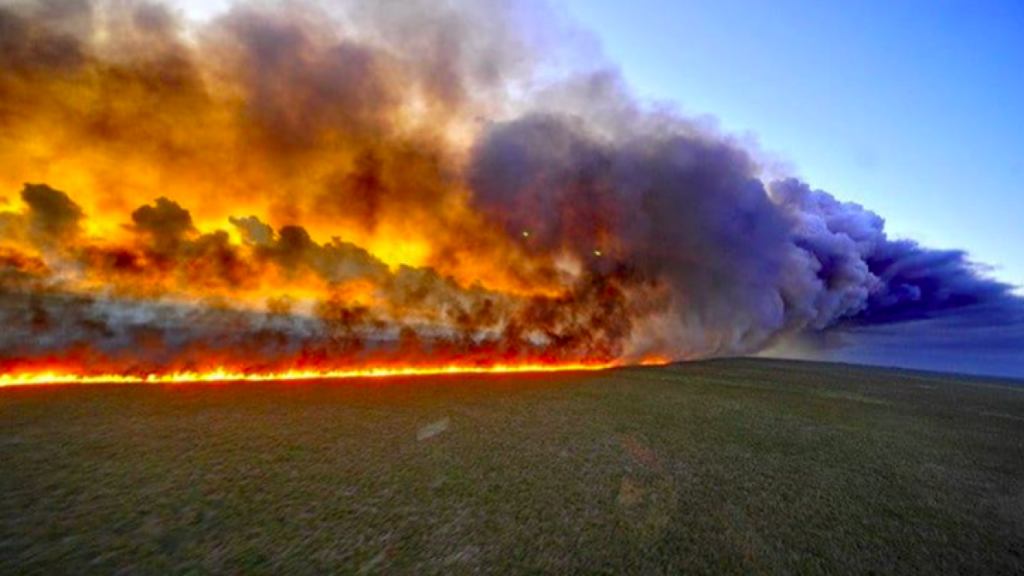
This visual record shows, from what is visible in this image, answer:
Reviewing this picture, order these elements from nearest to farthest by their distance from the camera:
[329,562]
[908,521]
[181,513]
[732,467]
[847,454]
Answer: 1. [329,562]
2. [181,513]
3. [908,521]
4. [732,467]
5. [847,454]

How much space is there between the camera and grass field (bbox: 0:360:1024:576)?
6289 mm

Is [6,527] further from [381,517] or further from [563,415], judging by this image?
[563,415]

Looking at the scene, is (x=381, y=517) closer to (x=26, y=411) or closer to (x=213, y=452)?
(x=213, y=452)

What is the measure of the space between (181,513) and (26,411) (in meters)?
11.3

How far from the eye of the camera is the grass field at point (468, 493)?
20.6 feet

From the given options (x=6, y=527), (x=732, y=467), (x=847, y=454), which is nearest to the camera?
(x=6, y=527)

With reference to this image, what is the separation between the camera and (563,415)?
56.9 ft

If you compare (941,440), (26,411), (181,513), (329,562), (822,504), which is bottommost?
(941,440)

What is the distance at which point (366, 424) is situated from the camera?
46.6 feet

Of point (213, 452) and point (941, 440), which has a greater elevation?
point (213, 452)

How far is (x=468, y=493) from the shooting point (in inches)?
341

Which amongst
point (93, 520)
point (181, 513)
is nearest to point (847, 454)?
point (181, 513)

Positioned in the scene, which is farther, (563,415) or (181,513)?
(563,415)

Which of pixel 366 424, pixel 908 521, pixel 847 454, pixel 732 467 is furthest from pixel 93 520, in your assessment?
pixel 847 454
